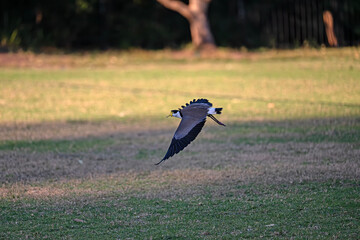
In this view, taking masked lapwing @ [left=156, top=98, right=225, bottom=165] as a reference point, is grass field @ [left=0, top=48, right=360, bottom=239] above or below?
below

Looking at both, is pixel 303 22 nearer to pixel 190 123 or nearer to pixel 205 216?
pixel 190 123

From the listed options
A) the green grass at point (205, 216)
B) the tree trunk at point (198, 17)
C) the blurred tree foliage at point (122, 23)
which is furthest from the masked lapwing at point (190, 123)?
the blurred tree foliage at point (122, 23)

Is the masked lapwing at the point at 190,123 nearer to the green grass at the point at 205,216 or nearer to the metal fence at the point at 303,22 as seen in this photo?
the green grass at the point at 205,216

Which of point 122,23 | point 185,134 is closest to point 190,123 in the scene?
point 185,134

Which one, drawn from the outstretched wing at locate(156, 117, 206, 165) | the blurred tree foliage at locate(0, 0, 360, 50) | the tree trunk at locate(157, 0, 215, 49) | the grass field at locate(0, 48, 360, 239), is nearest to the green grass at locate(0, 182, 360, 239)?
the grass field at locate(0, 48, 360, 239)

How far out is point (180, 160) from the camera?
682cm

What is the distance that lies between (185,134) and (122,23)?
724 inches

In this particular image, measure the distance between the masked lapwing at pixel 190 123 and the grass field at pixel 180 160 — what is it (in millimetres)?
568

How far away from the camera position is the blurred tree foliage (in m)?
21.3

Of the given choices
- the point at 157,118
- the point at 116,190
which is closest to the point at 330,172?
the point at 116,190

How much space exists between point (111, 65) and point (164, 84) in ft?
15.3

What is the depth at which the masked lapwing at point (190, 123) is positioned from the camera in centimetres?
472

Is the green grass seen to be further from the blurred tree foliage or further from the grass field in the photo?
the blurred tree foliage

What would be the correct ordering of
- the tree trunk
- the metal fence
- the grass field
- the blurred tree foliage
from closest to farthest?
1. the grass field
2. the tree trunk
3. the metal fence
4. the blurred tree foliage
